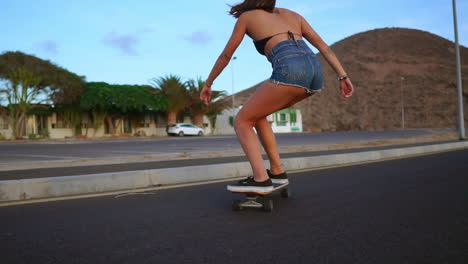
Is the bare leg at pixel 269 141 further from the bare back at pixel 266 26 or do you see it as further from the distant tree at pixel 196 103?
the distant tree at pixel 196 103

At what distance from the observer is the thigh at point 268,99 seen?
3283 mm

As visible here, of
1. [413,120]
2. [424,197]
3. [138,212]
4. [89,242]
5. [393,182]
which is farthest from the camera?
[413,120]

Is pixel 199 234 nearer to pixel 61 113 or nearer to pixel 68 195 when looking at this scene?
pixel 68 195

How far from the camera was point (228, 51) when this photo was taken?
Result: 3.53m

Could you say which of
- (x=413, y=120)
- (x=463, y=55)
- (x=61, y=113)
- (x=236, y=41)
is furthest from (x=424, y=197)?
(x=463, y=55)

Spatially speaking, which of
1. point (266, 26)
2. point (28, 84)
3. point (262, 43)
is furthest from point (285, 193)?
point (28, 84)

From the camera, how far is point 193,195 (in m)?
4.35

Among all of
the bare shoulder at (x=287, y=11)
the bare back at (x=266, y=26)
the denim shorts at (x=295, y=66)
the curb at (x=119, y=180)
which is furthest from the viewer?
the curb at (x=119, y=180)

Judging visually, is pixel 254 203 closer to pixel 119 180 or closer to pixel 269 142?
pixel 269 142

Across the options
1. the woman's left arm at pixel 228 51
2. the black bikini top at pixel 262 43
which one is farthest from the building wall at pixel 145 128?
the black bikini top at pixel 262 43

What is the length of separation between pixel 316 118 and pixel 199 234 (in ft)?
239

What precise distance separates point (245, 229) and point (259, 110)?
1.13m

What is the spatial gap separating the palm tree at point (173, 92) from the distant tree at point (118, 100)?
0.84 meters

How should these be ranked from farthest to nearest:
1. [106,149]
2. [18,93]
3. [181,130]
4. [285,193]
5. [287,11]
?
[181,130] → [18,93] → [106,149] → [285,193] → [287,11]
